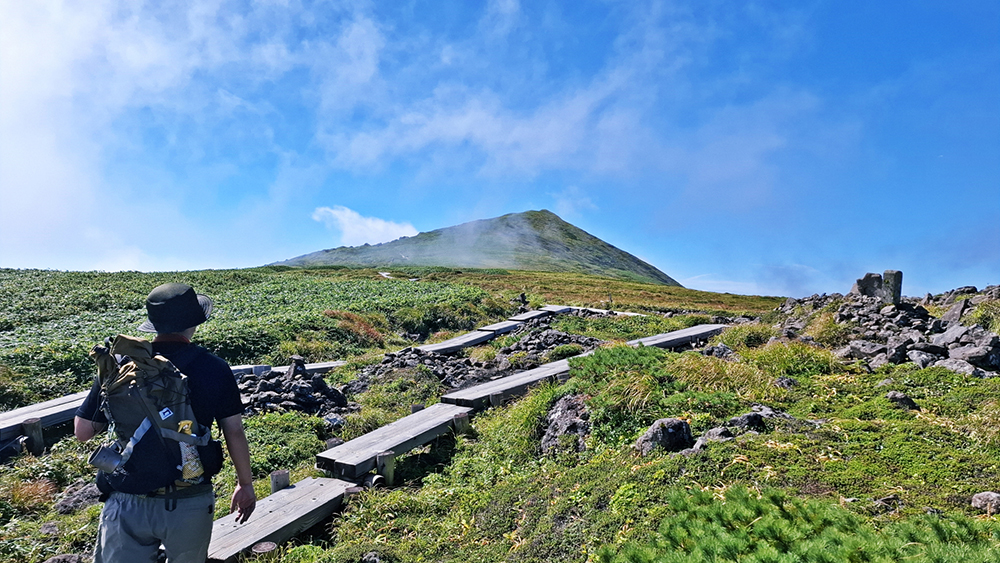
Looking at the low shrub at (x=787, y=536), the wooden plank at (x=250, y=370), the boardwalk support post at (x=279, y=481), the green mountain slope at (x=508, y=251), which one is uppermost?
the green mountain slope at (x=508, y=251)

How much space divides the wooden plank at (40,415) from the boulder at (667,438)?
9.03 m

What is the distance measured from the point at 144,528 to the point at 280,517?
7.48ft

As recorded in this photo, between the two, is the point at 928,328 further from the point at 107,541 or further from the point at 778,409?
the point at 107,541

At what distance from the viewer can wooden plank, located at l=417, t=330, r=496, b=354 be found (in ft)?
52.2

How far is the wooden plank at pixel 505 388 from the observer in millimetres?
9016

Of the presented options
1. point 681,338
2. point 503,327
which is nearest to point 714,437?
point 681,338

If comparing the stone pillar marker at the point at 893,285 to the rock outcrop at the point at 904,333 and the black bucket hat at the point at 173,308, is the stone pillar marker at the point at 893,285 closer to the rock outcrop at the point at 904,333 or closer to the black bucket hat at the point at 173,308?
the rock outcrop at the point at 904,333

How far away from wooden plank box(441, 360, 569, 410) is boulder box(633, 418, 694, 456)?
166 inches

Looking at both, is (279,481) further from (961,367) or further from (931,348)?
(931,348)

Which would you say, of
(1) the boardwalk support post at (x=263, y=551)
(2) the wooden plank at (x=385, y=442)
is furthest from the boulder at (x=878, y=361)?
(1) the boardwalk support post at (x=263, y=551)

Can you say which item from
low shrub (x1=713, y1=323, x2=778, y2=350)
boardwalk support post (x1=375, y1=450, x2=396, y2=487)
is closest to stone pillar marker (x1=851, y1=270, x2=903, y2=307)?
low shrub (x1=713, y1=323, x2=778, y2=350)

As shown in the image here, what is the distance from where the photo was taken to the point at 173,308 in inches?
135

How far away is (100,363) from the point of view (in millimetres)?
3268

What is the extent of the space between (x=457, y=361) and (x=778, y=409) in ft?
30.8
